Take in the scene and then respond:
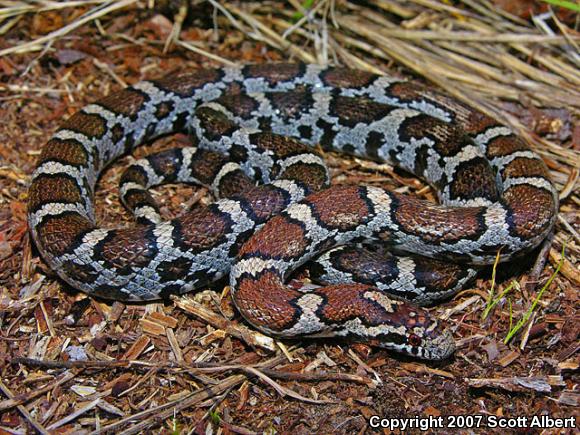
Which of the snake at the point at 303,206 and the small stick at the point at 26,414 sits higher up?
the snake at the point at 303,206

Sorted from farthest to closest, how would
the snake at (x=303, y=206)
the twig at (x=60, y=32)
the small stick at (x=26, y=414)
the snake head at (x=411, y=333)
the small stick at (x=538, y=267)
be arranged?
the twig at (x=60, y=32), the small stick at (x=538, y=267), the snake at (x=303, y=206), the snake head at (x=411, y=333), the small stick at (x=26, y=414)

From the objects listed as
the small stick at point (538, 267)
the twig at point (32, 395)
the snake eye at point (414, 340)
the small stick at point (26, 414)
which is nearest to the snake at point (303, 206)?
the snake eye at point (414, 340)

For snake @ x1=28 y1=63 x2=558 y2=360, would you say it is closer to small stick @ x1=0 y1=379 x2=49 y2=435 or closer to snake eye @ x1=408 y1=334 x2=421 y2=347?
snake eye @ x1=408 y1=334 x2=421 y2=347

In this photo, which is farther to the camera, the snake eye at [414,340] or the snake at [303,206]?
the snake at [303,206]

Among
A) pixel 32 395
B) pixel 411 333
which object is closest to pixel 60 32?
pixel 32 395

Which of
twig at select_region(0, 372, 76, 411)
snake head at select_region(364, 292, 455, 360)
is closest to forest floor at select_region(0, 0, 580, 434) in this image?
twig at select_region(0, 372, 76, 411)

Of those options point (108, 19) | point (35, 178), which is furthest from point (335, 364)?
point (108, 19)

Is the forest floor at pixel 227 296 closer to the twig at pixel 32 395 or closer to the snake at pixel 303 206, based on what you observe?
the twig at pixel 32 395

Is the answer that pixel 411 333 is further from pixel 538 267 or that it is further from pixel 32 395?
pixel 32 395
